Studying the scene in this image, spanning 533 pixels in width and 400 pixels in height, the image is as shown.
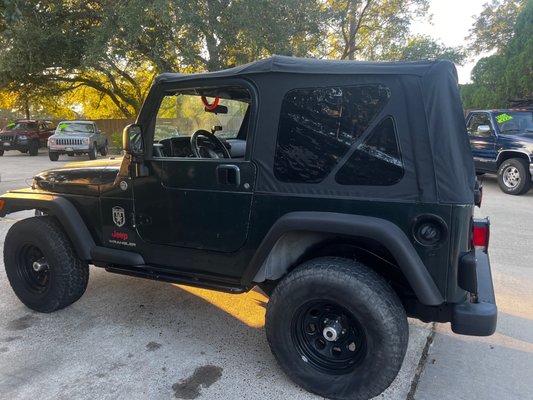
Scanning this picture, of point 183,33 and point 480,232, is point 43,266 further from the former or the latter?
point 183,33

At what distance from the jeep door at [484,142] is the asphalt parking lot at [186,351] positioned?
6.48m

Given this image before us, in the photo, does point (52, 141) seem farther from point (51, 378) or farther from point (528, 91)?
point (528, 91)

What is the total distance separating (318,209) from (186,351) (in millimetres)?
1520

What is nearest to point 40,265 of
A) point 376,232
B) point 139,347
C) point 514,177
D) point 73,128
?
point 139,347

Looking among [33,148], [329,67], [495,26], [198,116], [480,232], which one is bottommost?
[33,148]

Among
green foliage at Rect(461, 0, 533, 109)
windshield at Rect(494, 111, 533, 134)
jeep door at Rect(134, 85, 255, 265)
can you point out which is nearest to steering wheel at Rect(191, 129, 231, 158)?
jeep door at Rect(134, 85, 255, 265)

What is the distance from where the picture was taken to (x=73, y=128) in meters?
17.6

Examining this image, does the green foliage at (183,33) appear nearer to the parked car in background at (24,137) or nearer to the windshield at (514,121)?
the parked car in background at (24,137)

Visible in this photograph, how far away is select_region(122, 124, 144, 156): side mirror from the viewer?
294cm

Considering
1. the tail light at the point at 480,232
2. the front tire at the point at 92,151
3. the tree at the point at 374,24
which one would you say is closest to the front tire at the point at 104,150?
the front tire at the point at 92,151

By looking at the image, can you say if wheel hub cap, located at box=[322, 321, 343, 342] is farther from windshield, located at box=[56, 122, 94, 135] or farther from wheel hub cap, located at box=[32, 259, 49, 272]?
windshield, located at box=[56, 122, 94, 135]

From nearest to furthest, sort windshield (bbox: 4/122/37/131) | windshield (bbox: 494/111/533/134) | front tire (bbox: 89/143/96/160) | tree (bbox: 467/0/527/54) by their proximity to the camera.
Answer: windshield (bbox: 494/111/533/134), front tire (bbox: 89/143/96/160), windshield (bbox: 4/122/37/131), tree (bbox: 467/0/527/54)

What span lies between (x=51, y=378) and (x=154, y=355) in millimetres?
670

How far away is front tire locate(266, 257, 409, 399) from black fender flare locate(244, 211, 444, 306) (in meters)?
0.21
